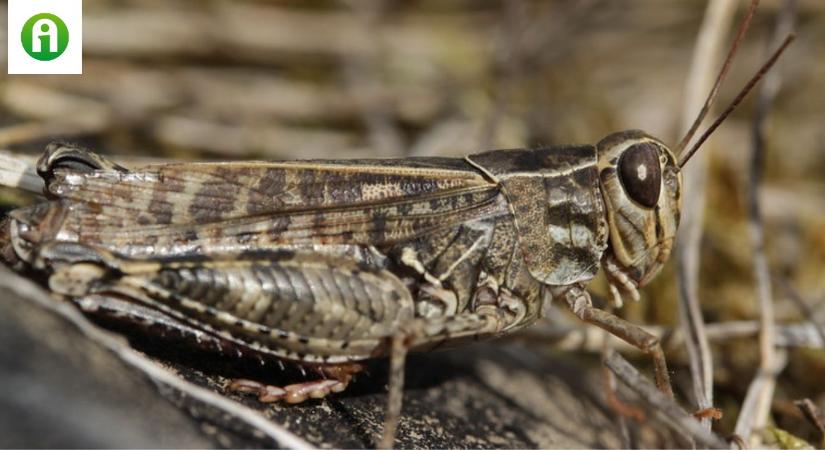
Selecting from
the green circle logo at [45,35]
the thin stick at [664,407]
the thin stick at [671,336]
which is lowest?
the thin stick at [664,407]

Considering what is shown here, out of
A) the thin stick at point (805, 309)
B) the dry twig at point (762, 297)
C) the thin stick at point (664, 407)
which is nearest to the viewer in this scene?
the thin stick at point (664, 407)

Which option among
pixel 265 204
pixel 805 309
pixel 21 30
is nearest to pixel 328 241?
pixel 265 204

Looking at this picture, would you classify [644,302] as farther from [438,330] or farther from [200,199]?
[200,199]

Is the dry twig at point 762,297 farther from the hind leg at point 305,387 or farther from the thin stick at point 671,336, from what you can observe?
the hind leg at point 305,387

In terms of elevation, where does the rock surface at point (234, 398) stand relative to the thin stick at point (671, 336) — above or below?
below

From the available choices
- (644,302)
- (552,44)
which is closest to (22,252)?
(644,302)

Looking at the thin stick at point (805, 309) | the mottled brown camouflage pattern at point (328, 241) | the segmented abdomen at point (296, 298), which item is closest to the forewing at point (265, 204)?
the mottled brown camouflage pattern at point (328, 241)

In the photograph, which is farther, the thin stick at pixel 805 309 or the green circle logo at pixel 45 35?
the green circle logo at pixel 45 35
